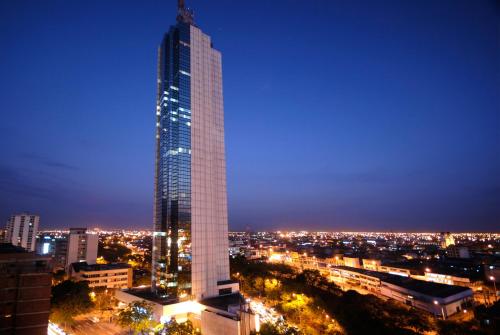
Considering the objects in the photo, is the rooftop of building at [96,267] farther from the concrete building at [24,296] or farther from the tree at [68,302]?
the concrete building at [24,296]

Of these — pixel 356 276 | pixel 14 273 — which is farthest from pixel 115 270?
pixel 356 276

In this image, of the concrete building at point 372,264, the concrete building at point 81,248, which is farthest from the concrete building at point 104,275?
the concrete building at point 372,264

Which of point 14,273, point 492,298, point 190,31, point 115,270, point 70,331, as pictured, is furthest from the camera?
point 115,270

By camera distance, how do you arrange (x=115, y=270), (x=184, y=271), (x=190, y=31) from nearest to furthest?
1. (x=184, y=271)
2. (x=190, y=31)
3. (x=115, y=270)

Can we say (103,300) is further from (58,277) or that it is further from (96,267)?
(58,277)

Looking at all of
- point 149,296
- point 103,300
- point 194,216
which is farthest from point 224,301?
point 103,300

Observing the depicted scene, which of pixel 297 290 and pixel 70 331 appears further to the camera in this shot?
pixel 297 290

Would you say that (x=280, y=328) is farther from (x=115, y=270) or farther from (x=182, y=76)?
(x=115, y=270)
